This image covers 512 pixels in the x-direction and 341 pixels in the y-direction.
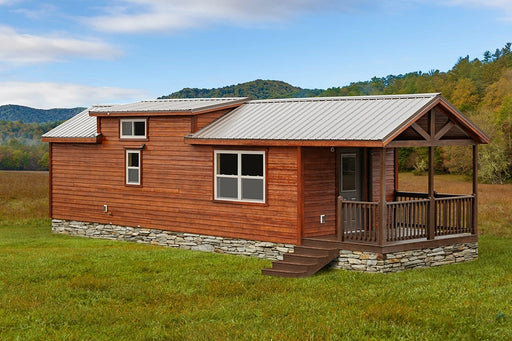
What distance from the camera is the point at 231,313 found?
11641 mm

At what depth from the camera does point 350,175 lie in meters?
17.7

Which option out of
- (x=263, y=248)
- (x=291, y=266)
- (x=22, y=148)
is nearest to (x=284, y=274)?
(x=291, y=266)

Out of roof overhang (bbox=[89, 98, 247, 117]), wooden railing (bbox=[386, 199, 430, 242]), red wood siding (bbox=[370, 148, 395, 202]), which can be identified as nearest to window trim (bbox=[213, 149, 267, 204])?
roof overhang (bbox=[89, 98, 247, 117])

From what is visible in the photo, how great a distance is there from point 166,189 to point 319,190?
4.95 metres

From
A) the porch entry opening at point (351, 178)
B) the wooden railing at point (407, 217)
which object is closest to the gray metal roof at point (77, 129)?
the porch entry opening at point (351, 178)

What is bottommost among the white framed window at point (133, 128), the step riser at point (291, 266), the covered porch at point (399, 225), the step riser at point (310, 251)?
the step riser at point (291, 266)

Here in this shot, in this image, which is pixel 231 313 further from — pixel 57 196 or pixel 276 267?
pixel 57 196

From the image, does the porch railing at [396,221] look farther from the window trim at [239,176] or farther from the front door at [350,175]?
the window trim at [239,176]

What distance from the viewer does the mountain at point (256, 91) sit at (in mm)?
78125

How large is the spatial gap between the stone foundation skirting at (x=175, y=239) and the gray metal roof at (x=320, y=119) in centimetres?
278

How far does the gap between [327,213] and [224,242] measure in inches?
118

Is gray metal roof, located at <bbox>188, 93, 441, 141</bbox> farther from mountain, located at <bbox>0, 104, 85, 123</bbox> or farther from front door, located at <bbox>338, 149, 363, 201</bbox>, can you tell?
mountain, located at <bbox>0, 104, 85, 123</bbox>

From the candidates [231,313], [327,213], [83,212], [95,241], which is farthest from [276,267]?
[83,212]

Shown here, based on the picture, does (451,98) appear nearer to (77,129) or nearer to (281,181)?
(77,129)
